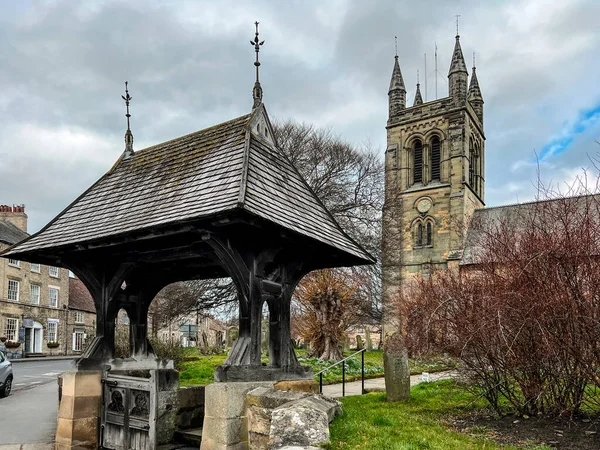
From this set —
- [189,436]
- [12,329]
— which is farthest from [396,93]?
[189,436]

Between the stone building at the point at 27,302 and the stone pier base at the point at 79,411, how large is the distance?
97.5 ft

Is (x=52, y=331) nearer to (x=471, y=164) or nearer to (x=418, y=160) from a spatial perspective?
(x=418, y=160)

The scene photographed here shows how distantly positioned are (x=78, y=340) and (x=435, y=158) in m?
32.3

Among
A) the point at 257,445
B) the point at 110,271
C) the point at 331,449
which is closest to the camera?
the point at 331,449

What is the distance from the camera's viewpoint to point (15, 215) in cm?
4006

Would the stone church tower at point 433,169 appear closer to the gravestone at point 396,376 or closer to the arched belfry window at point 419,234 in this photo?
the arched belfry window at point 419,234

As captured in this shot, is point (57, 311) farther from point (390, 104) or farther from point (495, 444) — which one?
point (495, 444)

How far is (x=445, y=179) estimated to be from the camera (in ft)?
139

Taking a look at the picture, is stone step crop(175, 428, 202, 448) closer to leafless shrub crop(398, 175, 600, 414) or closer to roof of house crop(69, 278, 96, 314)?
leafless shrub crop(398, 175, 600, 414)

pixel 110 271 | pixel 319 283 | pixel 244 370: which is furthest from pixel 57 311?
pixel 244 370

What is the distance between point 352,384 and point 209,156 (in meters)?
8.95

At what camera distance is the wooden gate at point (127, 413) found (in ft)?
22.9

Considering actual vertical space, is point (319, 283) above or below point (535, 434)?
above

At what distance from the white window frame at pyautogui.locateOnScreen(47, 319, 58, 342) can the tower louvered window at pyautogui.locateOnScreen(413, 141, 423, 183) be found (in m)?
30.3
